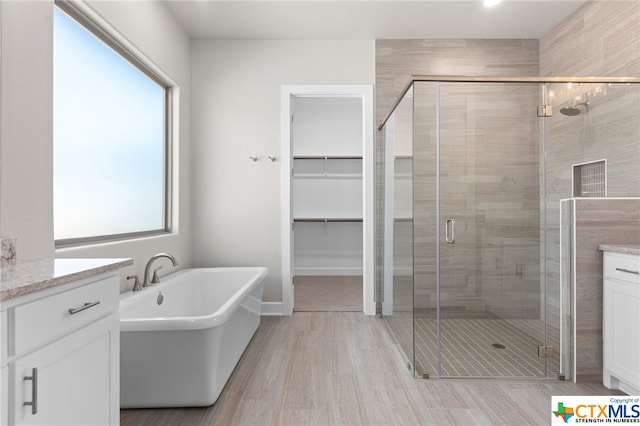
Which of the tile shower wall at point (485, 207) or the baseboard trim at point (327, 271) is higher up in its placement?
the tile shower wall at point (485, 207)

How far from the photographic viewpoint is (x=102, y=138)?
8.11 feet

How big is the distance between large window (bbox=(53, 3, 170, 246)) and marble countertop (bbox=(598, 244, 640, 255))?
313 cm

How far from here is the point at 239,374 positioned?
2.41 meters

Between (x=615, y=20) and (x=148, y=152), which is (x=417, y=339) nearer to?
(x=148, y=152)

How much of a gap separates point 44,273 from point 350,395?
1675mm

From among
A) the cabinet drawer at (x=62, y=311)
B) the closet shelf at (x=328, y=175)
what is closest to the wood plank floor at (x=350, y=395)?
the cabinet drawer at (x=62, y=311)

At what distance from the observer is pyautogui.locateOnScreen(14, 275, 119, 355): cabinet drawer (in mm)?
906

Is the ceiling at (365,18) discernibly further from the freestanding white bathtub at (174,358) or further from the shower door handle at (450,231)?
the freestanding white bathtub at (174,358)

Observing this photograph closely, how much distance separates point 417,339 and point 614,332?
44.2 inches

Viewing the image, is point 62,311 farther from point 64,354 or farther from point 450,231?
point 450,231

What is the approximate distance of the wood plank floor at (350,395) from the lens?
1896 mm

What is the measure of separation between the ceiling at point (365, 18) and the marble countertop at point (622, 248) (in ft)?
7.22

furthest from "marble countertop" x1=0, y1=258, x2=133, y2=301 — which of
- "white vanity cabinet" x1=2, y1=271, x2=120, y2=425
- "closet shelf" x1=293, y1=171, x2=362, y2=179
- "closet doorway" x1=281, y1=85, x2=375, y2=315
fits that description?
"closet shelf" x1=293, y1=171, x2=362, y2=179

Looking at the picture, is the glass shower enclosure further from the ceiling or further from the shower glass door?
the ceiling
